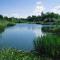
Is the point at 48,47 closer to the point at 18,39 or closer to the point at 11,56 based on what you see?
the point at 11,56

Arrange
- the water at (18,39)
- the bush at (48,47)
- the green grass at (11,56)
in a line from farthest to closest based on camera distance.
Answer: the water at (18,39) < the bush at (48,47) < the green grass at (11,56)

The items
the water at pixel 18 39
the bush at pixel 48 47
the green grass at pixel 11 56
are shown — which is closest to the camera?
the green grass at pixel 11 56

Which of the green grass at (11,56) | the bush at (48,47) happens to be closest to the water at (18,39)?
the bush at (48,47)

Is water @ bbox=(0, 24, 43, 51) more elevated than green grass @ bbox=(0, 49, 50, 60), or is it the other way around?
green grass @ bbox=(0, 49, 50, 60)

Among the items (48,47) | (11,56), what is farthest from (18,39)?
(11,56)

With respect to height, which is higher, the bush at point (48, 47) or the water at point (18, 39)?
the bush at point (48, 47)

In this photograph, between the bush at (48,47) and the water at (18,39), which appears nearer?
the bush at (48,47)

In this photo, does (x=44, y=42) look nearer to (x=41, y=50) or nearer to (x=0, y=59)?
(x=41, y=50)

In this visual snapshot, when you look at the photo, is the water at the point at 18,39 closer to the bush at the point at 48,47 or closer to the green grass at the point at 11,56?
the bush at the point at 48,47

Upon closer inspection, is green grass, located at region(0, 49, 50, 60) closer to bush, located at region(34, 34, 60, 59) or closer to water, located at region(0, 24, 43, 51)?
bush, located at region(34, 34, 60, 59)

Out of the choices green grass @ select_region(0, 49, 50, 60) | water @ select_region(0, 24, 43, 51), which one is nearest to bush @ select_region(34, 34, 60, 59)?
green grass @ select_region(0, 49, 50, 60)

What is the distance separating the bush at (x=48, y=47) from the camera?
25.2ft

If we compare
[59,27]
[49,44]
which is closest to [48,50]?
[49,44]

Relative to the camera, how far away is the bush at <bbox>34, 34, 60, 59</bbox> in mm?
7672
